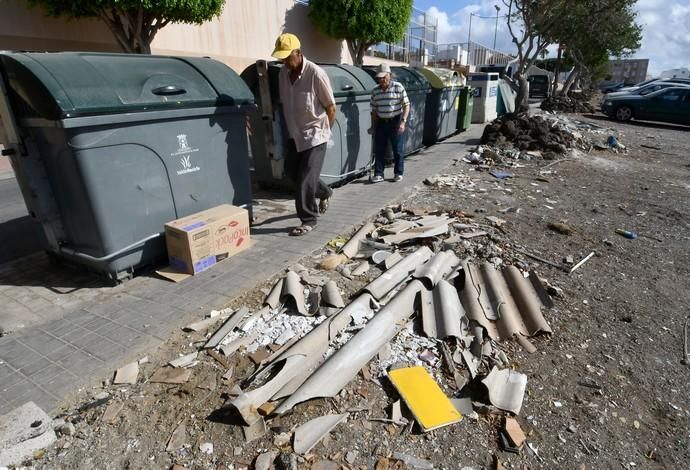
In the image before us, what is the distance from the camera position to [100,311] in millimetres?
3145

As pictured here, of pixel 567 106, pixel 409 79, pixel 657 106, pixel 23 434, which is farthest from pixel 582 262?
pixel 567 106

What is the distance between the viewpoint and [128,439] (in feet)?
6.78

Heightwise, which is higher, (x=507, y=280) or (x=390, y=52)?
(x=390, y=52)

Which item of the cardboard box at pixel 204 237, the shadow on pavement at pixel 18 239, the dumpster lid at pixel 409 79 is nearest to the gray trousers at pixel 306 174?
the cardboard box at pixel 204 237

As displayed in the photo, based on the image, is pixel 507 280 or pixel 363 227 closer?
pixel 507 280

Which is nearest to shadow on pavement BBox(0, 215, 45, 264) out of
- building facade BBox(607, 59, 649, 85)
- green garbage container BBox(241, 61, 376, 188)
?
green garbage container BBox(241, 61, 376, 188)

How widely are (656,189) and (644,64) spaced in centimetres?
7113

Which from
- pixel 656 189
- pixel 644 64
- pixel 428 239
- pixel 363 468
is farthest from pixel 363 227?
pixel 644 64

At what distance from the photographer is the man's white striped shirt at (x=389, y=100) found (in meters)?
6.31

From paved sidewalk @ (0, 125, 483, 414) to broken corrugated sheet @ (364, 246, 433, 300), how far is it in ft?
3.24

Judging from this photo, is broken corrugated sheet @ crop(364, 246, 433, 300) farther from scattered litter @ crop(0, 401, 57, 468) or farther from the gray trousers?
scattered litter @ crop(0, 401, 57, 468)

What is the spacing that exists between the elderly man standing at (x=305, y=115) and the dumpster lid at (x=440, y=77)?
6.42 m

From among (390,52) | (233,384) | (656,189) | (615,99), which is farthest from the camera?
(390,52)

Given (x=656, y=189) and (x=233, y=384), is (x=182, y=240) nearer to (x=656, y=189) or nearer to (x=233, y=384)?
(x=233, y=384)
